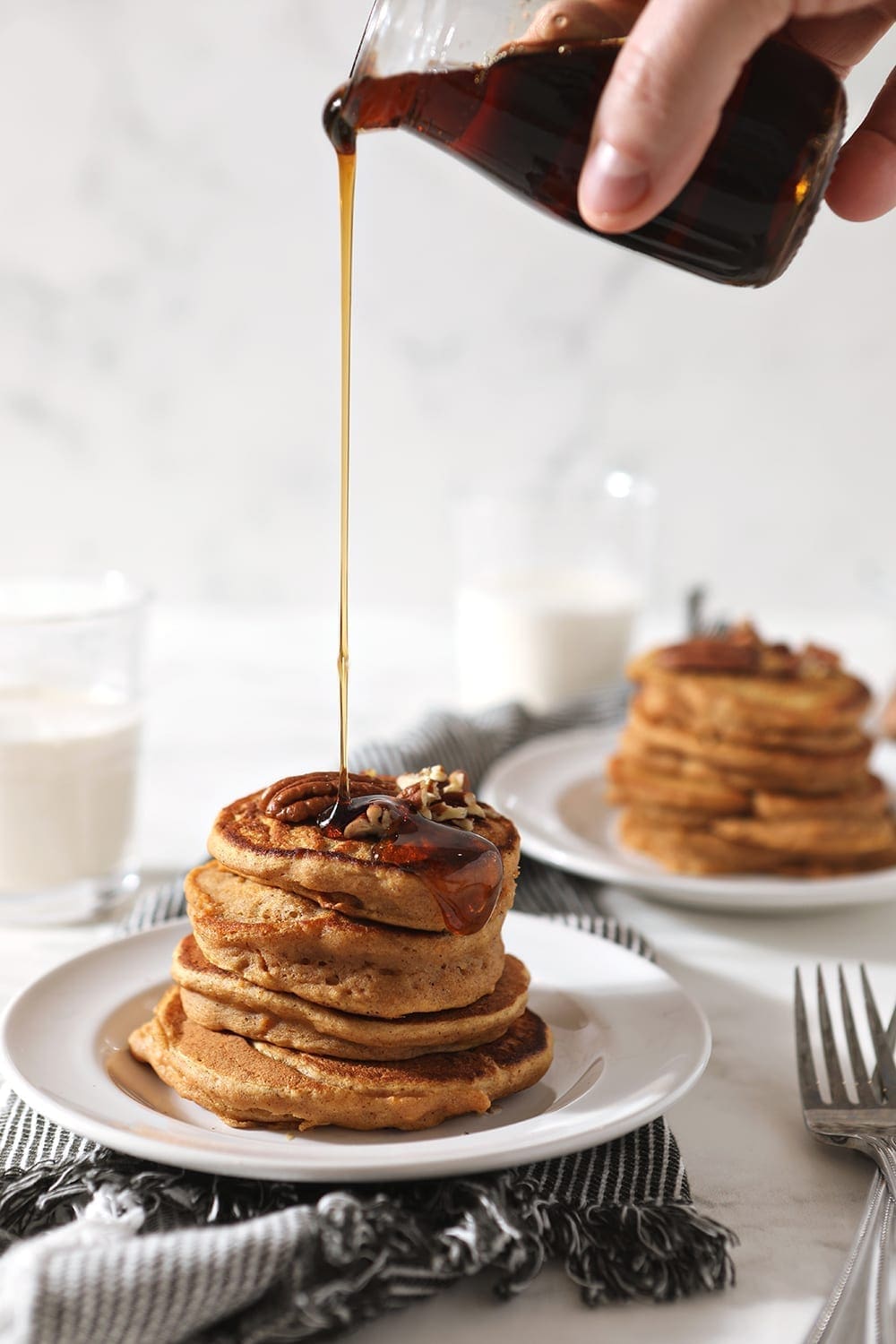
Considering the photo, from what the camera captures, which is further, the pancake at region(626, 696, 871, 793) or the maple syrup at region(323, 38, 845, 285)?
the pancake at region(626, 696, 871, 793)

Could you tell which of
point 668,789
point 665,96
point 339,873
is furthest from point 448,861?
point 668,789

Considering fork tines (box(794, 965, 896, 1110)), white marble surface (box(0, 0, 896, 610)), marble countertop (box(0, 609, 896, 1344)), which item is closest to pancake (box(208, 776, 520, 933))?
marble countertop (box(0, 609, 896, 1344))

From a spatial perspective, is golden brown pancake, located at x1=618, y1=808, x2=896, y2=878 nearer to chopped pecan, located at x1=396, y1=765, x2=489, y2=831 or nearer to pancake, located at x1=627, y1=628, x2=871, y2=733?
pancake, located at x1=627, y1=628, x2=871, y2=733

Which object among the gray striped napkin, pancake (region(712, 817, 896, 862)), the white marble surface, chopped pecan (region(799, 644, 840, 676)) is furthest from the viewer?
the white marble surface

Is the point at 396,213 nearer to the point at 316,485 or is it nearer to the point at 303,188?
the point at 303,188

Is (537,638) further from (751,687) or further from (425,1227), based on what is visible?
(425,1227)

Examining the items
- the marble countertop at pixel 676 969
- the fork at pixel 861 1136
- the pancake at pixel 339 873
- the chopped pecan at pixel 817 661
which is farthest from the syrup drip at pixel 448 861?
the chopped pecan at pixel 817 661
